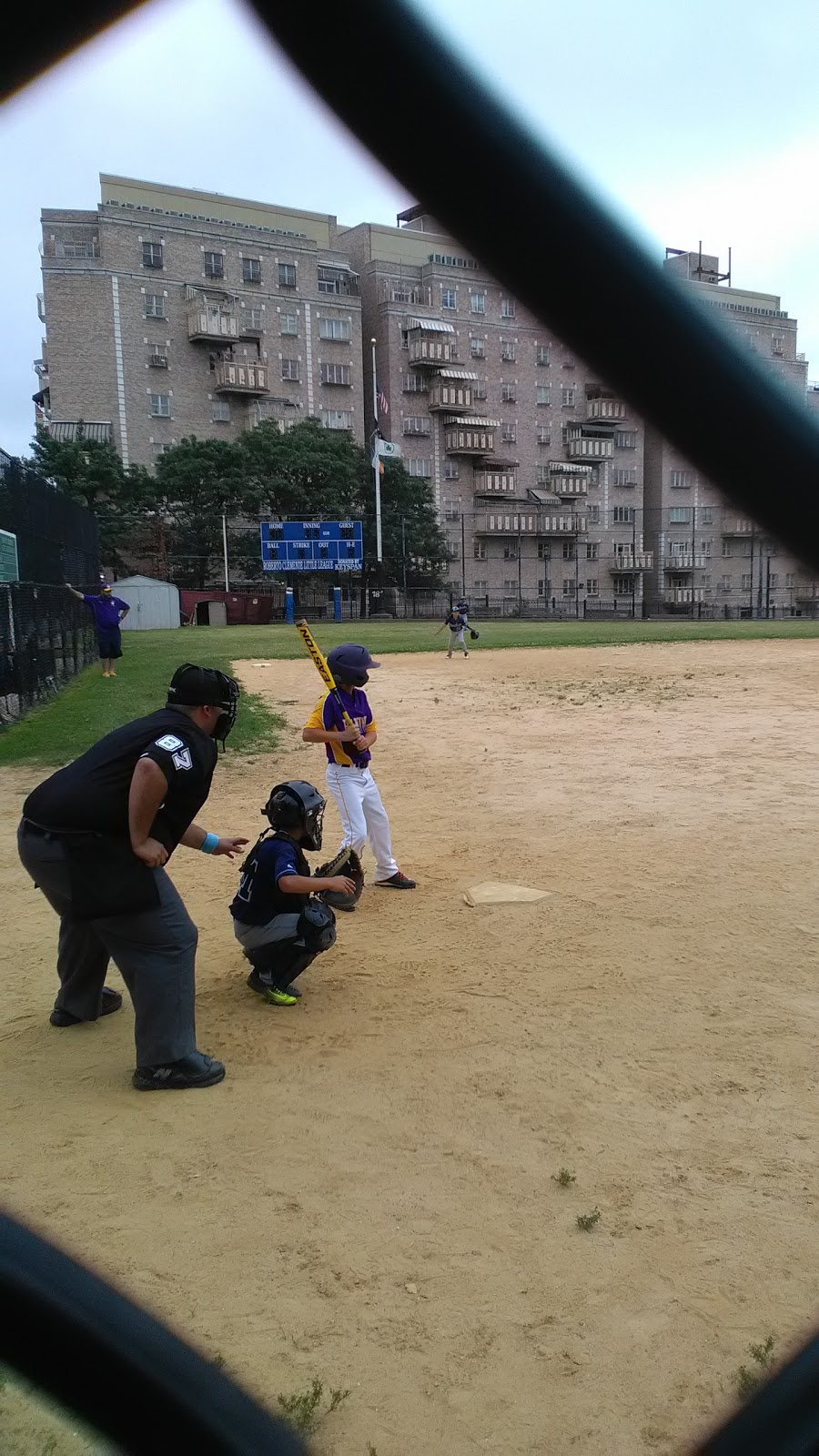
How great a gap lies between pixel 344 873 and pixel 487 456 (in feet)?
197

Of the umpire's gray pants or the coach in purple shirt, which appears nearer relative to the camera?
the umpire's gray pants

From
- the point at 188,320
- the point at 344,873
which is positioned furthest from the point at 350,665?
the point at 188,320

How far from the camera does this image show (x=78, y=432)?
170ft

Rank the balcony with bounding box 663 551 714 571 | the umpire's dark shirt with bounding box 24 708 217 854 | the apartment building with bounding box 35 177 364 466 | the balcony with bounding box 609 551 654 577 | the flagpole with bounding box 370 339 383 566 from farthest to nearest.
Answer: the balcony with bounding box 609 551 654 577 → the apartment building with bounding box 35 177 364 466 → the flagpole with bounding box 370 339 383 566 → the balcony with bounding box 663 551 714 571 → the umpire's dark shirt with bounding box 24 708 217 854

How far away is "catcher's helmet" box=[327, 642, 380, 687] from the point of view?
6469 mm

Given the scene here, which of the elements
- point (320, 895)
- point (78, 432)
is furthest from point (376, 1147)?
point (78, 432)

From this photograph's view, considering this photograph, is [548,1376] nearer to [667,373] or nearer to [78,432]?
[667,373]

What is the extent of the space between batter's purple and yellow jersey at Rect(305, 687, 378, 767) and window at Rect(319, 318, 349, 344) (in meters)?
57.2

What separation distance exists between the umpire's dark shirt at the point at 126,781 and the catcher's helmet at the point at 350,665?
87.2 inches

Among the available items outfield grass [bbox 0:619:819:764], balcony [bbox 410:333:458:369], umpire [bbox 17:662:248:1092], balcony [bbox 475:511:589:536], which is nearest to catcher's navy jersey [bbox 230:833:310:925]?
umpire [bbox 17:662:248:1092]

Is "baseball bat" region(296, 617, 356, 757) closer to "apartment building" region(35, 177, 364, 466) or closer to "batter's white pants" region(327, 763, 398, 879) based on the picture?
"batter's white pants" region(327, 763, 398, 879)

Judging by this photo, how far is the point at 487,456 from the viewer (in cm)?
6353

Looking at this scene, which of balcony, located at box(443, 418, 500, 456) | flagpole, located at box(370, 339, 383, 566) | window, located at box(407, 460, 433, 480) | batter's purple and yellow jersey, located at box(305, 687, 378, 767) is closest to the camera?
batter's purple and yellow jersey, located at box(305, 687, 378, 767)

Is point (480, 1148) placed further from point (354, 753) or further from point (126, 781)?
point (354, 753)
